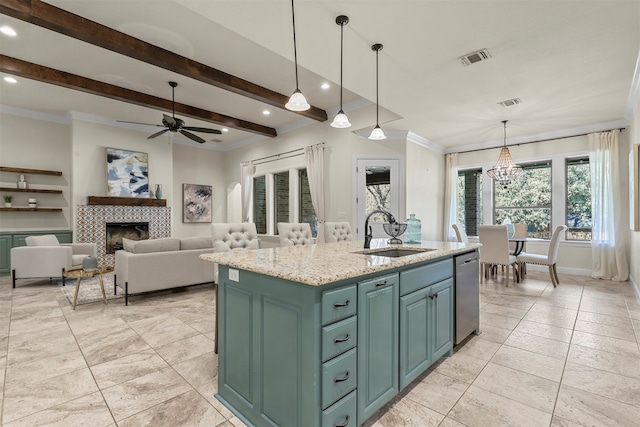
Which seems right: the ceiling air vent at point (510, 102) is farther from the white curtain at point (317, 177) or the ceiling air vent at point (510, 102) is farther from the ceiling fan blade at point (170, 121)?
the ceiling fan blade at point (170, 121)

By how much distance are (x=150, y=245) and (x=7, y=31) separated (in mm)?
2887

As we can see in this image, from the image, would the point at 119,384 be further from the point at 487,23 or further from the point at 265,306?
the point at 487,23

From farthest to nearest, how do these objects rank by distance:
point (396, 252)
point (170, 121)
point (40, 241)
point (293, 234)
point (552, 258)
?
point (40, 241) → point (552, 258) → point (170, 121) → point (293, 234) → point (396, 252)

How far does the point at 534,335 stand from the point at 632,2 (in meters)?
2.86

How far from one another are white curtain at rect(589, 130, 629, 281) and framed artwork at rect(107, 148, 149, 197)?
900cm

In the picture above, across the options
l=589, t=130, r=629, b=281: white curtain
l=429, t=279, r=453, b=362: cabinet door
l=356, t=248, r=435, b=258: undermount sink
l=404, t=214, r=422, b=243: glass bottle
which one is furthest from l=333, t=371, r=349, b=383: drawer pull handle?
l=589, t=130, r=629, b=281: white curtain

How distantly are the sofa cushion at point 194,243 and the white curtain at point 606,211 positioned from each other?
6.49 metres

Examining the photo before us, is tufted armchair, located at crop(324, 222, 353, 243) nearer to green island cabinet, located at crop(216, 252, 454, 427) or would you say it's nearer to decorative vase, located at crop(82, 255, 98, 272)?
green island cabinet, located at crop(216, 252, 454, 427)

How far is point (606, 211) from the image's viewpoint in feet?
17.1

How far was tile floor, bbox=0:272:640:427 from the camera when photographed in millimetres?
1789

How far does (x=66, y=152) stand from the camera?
660cm

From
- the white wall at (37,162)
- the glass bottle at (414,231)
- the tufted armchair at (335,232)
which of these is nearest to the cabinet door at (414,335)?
the glass bottle at (414,231)

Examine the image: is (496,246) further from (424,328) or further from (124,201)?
(124,201)

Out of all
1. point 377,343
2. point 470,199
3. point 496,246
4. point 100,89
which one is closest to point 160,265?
point 100,89
